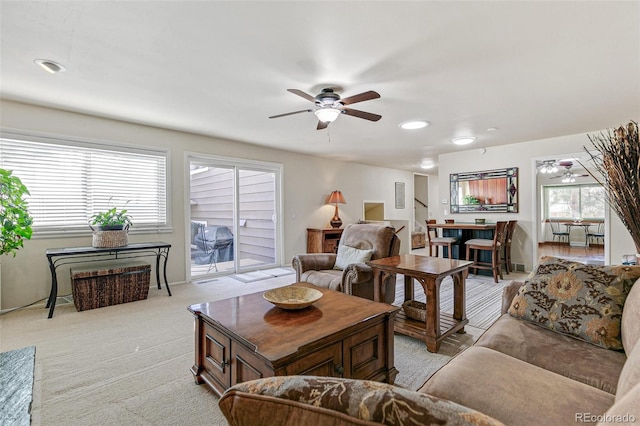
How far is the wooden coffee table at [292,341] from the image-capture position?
1.38 metres

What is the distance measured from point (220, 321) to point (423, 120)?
3503 mm

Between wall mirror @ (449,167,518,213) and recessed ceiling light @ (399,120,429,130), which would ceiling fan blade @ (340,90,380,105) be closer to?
recessed ceiling light @ (399,120,429,130)

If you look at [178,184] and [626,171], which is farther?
[178,184]

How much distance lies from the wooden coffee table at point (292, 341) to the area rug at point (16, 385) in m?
0.89

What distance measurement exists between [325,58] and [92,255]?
12.1ft

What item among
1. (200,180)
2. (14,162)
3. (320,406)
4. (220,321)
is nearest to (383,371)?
(220,321)

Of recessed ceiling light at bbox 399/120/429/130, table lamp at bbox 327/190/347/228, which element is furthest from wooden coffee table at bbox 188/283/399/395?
table lamp at bbox 327/190/347/228

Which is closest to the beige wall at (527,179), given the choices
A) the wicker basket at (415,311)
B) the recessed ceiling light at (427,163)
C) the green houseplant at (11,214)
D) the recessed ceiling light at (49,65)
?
the recessed ceiling light at (427,163)

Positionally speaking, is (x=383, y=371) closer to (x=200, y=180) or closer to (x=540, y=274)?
(x=540, y=274)

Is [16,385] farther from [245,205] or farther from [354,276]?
[245,205]

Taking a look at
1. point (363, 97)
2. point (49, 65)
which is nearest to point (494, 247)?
point (363, 97)

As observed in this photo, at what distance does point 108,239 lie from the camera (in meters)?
3.41

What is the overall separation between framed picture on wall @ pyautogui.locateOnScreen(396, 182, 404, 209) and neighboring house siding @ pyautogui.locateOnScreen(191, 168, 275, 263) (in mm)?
4295

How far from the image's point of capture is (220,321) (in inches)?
65.5
